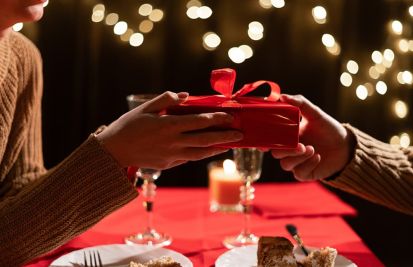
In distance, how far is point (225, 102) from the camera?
3.85ft

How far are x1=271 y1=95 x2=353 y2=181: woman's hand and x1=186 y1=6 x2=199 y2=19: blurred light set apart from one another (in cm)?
116

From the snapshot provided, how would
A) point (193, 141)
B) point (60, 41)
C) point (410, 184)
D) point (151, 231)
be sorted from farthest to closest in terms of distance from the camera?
point (60, 41)
point (410, 184)
point (151, 231)
point (193, 141)

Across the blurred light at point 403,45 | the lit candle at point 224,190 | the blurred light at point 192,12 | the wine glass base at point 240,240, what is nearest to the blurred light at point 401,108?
the blurred light at point 403,45

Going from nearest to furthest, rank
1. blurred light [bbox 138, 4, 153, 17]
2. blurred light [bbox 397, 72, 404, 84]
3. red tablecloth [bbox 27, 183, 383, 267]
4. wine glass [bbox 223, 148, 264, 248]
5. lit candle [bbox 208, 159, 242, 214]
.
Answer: red tablecloth [bbox 27, 183, 383, 267]
wine glass [bbox 223, 148, 264, 248]
lit candle [bbox 208, 159, 242, 214]
blurred light [bbox 138, 4, 153, 17]
blurred light [bbox 397, 72, 404, 84]

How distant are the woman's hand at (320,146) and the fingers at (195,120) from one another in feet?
1.30

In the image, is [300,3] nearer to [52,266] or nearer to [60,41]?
[60,41]

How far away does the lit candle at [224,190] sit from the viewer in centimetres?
174

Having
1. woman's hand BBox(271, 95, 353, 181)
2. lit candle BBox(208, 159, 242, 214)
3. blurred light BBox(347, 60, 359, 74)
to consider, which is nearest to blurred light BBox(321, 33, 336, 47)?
blurred light BBox(347, 60, 359, 74)

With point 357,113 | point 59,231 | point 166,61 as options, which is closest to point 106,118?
point 166,61

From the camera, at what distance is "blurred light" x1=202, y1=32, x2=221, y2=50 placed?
2.51m

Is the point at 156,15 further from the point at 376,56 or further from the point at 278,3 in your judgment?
the point at 376,56

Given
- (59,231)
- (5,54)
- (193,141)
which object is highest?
(5,54)

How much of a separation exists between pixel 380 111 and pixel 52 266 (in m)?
1.94

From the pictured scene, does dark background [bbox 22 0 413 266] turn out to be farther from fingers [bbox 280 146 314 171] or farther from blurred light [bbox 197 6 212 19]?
fingers [bbox 280 146 314 171]
